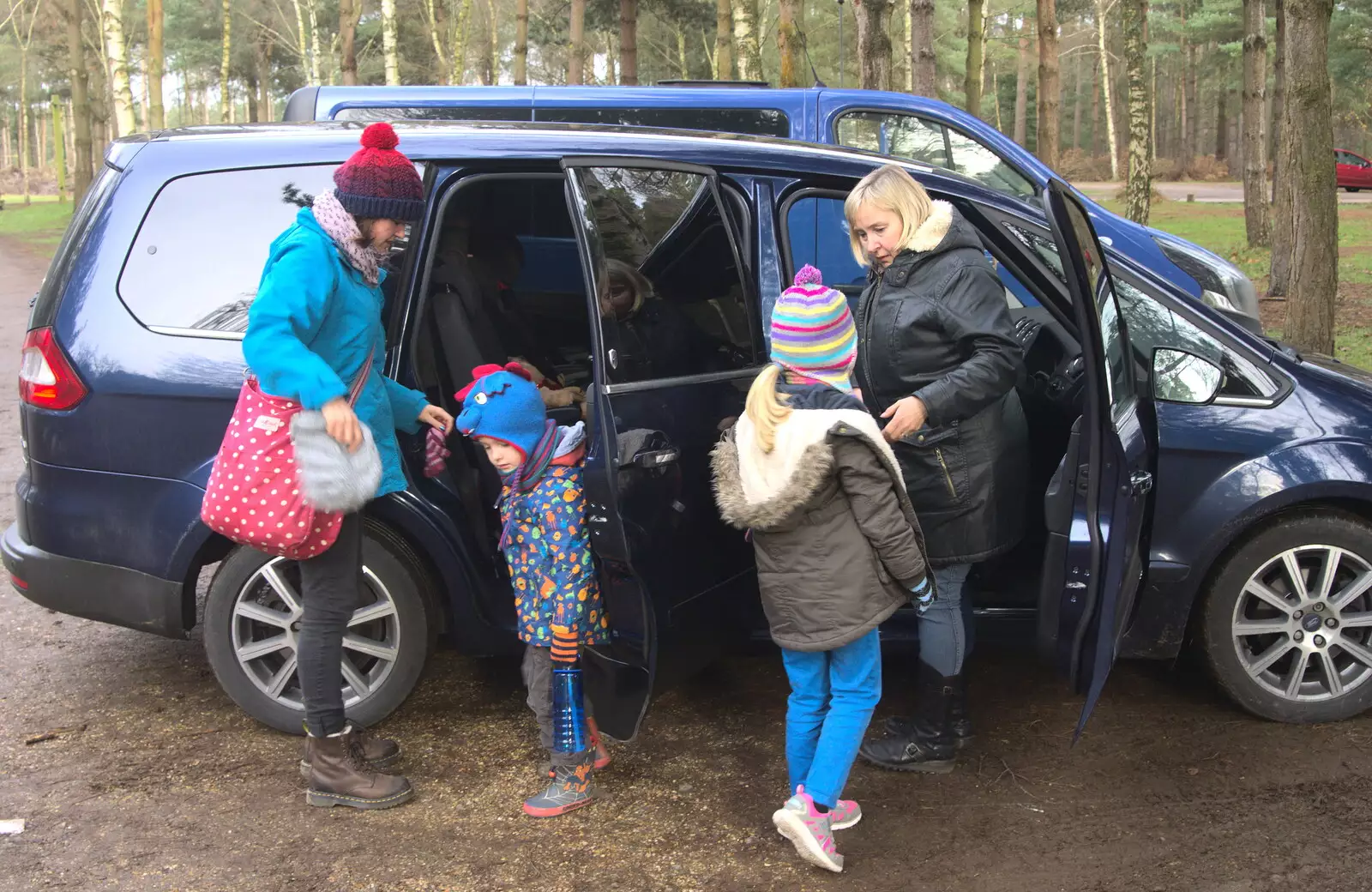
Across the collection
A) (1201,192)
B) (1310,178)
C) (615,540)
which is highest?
(1201,192)

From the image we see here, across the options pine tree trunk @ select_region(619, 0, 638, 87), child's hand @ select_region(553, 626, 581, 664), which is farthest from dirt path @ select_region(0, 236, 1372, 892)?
pine tree trunk @ select_region(619, 0, 638, 87)

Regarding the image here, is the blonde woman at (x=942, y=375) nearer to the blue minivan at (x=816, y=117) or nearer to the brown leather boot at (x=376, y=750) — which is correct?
the brown leather boot at (x=376, y=750)

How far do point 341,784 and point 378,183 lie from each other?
172 cm

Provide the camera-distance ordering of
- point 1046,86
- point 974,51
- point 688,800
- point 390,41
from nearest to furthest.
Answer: point 688,800, point 1046,86, point 974,51, point 390,41

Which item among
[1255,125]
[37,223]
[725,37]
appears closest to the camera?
[1255,125]

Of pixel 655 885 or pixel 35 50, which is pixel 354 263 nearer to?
pixel 655 885

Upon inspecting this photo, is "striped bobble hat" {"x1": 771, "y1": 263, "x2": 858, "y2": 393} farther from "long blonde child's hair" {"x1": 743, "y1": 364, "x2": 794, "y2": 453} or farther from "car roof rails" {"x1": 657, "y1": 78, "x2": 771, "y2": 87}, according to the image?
"car roof rails" {"x1": 657, "y1": 78, "x2": 771, "y2": 87}

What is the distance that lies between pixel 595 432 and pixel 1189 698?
237cm

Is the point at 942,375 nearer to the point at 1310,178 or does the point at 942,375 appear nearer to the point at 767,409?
the point at 767,409

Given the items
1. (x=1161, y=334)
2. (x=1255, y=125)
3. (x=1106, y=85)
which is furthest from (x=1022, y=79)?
(x=1161, y=334)

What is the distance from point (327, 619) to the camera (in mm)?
3441

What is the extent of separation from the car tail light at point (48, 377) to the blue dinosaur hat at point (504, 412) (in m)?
1.27

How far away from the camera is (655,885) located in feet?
10.1

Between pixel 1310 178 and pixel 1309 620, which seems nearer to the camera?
pixel 1309 620
